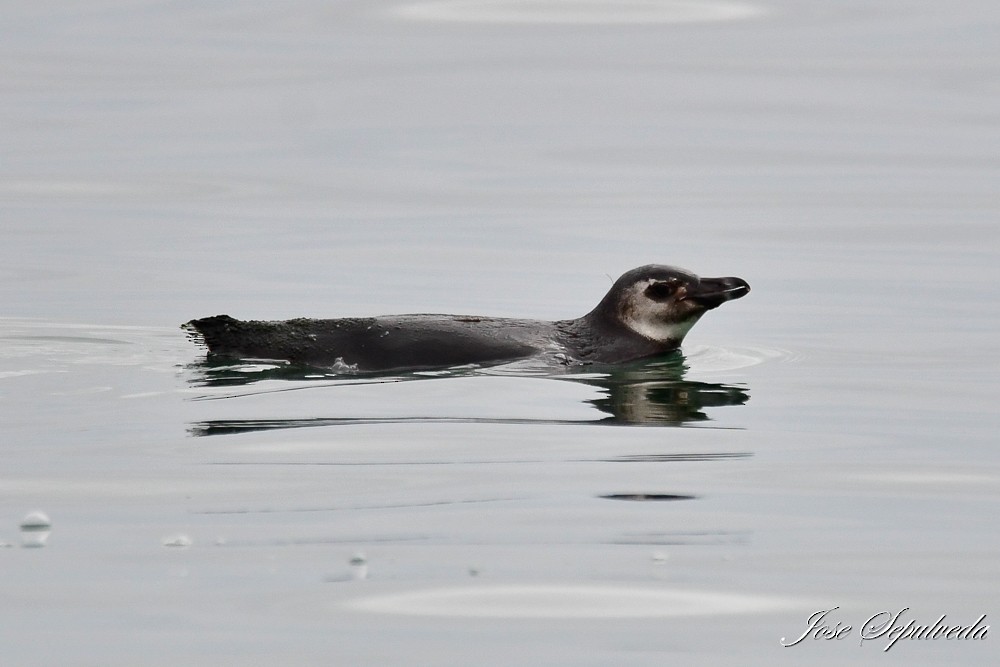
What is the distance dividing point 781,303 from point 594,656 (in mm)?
11254

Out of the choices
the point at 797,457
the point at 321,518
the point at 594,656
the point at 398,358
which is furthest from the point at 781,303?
the point at 594,656

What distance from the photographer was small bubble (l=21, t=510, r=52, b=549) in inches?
293

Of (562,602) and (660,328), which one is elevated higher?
(660,328)

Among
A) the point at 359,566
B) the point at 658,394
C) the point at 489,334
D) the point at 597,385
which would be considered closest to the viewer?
the point at 359,566

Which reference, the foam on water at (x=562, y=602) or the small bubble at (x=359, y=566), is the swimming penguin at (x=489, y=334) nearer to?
the small bubble at (x=359, y=566)

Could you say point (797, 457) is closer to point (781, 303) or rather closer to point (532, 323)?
point (532, 323)

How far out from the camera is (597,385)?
11844 millimetres

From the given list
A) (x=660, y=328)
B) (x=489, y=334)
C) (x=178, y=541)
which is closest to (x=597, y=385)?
(x=489, y=334)

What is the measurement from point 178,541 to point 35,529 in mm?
705

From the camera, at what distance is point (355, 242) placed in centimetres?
2112
